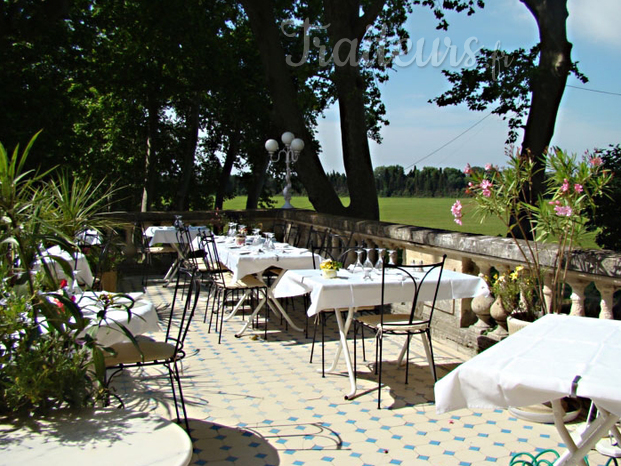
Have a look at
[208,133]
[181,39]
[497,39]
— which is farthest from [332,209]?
[208,133]

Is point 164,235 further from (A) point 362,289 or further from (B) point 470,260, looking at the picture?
(A) point 362,289

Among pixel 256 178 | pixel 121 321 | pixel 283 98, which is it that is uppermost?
pixel 283 98

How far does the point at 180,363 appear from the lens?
17.3 ft

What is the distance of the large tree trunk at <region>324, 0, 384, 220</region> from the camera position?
10.6m

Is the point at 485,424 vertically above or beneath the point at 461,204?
beneath

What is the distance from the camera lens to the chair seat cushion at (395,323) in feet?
14.6

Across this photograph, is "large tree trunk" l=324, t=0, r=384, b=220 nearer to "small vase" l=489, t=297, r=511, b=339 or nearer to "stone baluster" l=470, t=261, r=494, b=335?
"stone baluster" l=470, t=261, r=494, b=335

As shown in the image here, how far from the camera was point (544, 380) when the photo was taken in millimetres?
2121

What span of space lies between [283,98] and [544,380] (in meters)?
9.58

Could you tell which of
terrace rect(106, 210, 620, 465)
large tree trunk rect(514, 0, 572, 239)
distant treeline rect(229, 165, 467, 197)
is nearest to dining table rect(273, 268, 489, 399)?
terrace rect(106, 210, 620, 465)

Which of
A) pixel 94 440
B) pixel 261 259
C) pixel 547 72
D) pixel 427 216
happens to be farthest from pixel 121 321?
pixel 427 216

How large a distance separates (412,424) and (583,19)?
28.4 ft

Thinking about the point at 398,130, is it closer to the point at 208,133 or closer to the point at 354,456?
the point at 208,133

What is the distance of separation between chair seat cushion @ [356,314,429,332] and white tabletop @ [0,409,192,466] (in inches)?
87.1
